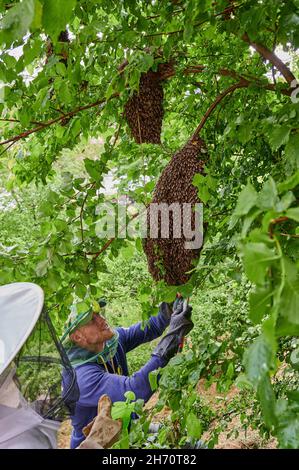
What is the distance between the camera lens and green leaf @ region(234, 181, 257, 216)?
0.59 metres

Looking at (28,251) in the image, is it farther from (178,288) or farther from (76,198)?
(178,288)

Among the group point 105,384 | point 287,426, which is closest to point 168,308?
point 105,384

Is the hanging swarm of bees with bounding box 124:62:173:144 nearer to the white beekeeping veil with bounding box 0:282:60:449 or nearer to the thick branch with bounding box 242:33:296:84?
the thick branch with bounding box 242:33:296:84

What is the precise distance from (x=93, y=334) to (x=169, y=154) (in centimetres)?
100

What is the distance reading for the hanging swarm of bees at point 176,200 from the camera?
4.82ft

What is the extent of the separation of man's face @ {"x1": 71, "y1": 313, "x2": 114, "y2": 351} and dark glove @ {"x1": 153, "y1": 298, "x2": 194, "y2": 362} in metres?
0.34

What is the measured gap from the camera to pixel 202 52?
2070mm

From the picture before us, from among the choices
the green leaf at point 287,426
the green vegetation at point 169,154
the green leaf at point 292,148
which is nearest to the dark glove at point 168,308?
the green vegetation at point 169,154

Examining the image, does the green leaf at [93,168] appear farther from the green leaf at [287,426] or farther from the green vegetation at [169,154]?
the green leaf at [287,426]

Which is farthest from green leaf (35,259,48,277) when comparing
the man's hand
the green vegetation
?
the man's hand

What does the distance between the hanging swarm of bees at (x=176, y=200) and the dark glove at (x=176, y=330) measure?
2.37ft

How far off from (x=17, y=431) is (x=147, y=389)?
1108mm

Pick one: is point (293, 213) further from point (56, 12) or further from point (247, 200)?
point (56, 12)
